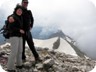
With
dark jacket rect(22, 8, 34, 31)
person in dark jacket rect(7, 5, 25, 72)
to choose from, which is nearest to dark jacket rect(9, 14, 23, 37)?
person in dark jacket rect(7, 5, 25, 72)

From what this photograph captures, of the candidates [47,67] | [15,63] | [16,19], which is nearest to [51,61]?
[47,67]

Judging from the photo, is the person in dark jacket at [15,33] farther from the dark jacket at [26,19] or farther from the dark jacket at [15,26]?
the dark jacket at [26,19]

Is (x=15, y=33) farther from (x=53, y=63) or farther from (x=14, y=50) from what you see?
(x=53, y=63)

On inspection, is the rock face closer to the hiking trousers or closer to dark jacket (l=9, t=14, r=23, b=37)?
the hiking trousers

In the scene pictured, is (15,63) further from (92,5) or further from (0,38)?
(92,5)

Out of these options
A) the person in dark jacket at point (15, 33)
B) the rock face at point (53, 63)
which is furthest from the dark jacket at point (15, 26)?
the rock face at point (53, 63)

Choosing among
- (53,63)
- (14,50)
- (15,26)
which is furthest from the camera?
(53,63)

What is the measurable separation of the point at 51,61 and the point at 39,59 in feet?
1.41

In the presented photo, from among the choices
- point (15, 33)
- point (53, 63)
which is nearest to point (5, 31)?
point (15, 33)

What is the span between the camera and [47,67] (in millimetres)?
13156

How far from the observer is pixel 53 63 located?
1351 cm

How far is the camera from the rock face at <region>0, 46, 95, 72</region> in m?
13.1

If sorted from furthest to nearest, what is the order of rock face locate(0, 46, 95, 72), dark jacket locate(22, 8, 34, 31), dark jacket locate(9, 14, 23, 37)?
1. rock face locate(0, 46, 95, 72)
2. dark jacket locate(22, 8, 34, 31)
3. dark jacket locate(9, 14, 23, 37)

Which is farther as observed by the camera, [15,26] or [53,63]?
[53,63]
